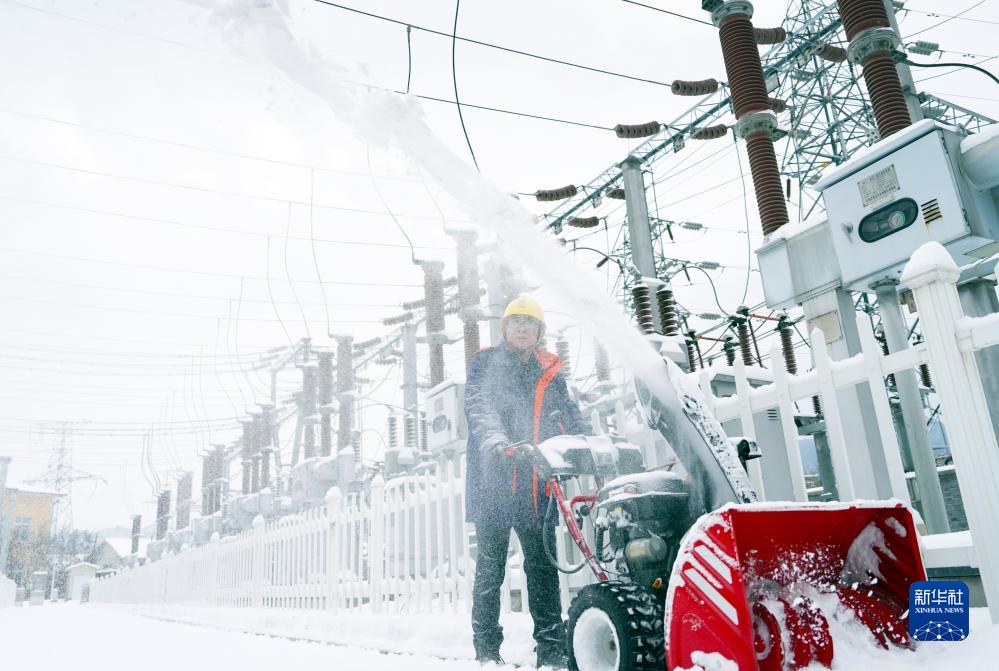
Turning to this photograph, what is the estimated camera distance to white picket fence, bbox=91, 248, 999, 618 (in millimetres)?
2879

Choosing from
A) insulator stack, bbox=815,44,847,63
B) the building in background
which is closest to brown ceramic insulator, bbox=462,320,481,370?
insulator stack, bbox=815,44,847,63

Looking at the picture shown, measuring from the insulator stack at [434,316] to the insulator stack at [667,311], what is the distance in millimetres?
6861

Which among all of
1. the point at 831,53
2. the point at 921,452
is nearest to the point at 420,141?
the point at 921,452

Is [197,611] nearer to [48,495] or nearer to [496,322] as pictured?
[496,322]

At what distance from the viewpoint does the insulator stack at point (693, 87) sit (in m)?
11.0

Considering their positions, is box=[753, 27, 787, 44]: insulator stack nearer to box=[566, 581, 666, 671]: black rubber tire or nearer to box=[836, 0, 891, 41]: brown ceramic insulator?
box=[836, 0, 891, 41]: brown ceramic insulator

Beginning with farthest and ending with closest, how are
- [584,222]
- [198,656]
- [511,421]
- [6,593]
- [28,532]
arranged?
[28,532] → [6,593] → [584,222] → [198,656] → [511,421]

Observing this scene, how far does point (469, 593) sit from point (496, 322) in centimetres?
385

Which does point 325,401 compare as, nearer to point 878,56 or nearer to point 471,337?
point 471,337

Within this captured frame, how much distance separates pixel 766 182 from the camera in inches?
266

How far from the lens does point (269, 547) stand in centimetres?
970

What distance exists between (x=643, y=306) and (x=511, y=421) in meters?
2.91

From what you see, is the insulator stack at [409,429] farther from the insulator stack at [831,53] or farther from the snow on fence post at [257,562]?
the insulator stack at [831,53]

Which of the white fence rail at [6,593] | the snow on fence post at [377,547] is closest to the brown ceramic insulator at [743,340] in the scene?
the snow on fence post at [377,547]
